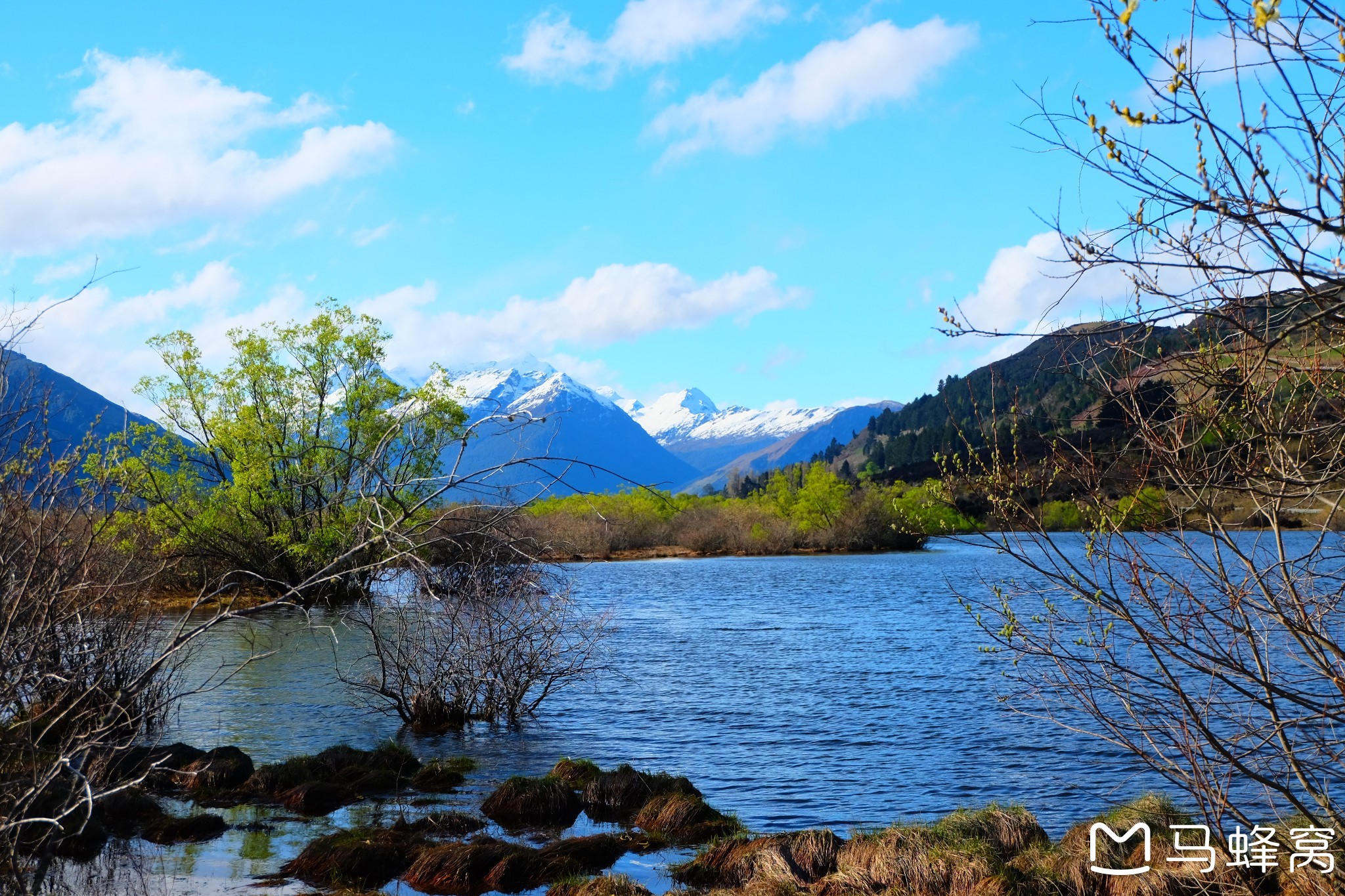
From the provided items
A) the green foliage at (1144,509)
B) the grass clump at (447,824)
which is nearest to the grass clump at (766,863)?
the grass clump at (447,824)

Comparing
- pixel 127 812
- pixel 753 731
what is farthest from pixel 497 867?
pixel 753 731

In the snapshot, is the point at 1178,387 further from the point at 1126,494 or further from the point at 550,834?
the point at 550,834

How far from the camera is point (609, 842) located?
11.8 meters

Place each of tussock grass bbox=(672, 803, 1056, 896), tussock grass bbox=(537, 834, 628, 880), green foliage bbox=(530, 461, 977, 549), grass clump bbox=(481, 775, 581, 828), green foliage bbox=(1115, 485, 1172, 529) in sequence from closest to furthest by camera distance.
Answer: green foliage bbox=(1115, 485, 1172, 529) → tussock grass bbox=(672, 803, 1056, 896) → tussock grass bbox=(537, 834, 628, 880) → grass clump bbox=(481, 775, 581, 828) → green foliage bbox=(530, 461, 977, 549)

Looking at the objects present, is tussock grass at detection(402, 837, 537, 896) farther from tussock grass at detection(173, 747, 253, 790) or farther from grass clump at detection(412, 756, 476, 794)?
tussock grass at detection(173, 747, 253, 790)

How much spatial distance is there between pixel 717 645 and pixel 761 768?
14654mm

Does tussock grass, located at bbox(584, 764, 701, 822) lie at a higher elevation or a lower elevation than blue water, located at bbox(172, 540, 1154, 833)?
higher

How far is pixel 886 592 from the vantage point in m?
49.2

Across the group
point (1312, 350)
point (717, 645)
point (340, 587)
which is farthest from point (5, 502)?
point (340, 587)

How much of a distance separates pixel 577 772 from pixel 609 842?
2842 millimetres

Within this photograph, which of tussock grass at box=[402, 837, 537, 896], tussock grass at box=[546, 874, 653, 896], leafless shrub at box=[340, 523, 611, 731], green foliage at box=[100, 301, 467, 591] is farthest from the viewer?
green foliage at box=[100, 301, 467, 591]

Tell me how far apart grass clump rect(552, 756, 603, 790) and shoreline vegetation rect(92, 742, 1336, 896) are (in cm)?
2

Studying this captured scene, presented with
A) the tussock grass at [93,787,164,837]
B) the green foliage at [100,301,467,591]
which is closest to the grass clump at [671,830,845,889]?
the tussock grass at [93,787,164,837]

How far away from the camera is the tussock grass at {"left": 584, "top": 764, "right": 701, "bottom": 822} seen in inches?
524
